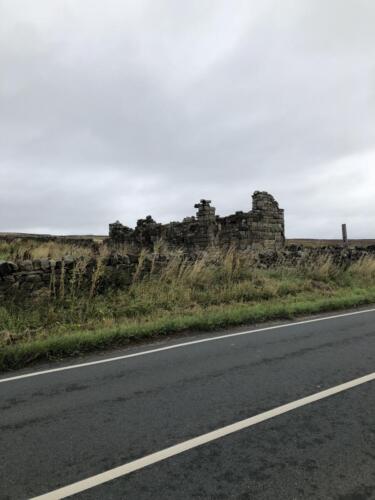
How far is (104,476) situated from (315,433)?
77.8 inches

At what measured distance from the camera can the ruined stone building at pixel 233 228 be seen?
21609 mm

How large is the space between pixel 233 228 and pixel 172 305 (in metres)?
12.0

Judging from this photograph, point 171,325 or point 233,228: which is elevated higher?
point 233,228

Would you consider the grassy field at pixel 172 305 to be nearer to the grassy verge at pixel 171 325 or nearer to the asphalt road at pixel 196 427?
the grassy verge at pixel 171 325

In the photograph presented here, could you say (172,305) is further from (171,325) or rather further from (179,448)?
(179,448)

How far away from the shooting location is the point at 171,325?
8711 mm

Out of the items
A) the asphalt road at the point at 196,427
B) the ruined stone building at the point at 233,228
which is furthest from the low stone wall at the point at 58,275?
the ruined stone building at the point at 233,228

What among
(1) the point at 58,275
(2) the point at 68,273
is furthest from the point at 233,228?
(1) the point at 58,275

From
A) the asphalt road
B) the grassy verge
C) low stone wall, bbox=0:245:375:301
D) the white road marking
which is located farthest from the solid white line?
low stone wall, bbox=0:245:375:301

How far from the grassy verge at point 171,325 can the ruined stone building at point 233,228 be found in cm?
872

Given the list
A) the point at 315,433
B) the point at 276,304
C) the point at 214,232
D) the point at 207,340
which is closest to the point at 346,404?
the point at 315,433

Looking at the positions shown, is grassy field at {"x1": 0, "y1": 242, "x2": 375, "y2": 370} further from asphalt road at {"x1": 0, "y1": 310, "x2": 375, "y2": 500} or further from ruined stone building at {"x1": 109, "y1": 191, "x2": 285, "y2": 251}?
ruined stone building at {"x1": 109, "y1": 191, "x2": 285, "y2": 251}

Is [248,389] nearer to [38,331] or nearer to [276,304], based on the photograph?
[38,331]

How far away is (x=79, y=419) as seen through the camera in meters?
4.19
